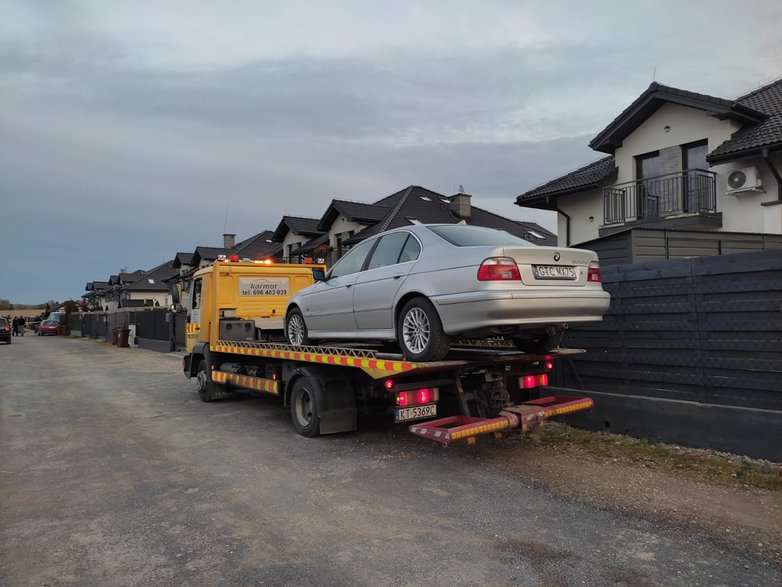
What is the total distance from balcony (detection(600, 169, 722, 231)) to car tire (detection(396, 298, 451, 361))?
10.4 m

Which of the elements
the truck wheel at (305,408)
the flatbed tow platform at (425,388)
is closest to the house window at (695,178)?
the flatbed tow platform at (425,388)

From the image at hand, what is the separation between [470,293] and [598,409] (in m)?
3.08

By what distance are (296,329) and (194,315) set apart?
3351 millimetres

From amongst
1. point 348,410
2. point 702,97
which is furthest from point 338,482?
point 702,97

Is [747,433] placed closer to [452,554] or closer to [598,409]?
[598,409]

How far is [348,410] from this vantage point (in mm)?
6762

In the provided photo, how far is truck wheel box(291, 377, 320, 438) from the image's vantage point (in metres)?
6.63

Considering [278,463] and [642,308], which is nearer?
[278,463]

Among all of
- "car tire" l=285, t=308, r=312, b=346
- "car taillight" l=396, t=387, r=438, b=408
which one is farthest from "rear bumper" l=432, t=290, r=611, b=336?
"car tire" l=285, t=308, r=312, b=346

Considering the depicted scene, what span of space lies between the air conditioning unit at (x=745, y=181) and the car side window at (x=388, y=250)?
33.1 feet

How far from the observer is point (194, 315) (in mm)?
10500

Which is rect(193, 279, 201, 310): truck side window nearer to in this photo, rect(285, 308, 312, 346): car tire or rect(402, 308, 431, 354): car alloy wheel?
rect(285, 308, 312, 346): car tire

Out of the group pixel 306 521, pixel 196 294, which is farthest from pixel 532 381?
pixel 196 294

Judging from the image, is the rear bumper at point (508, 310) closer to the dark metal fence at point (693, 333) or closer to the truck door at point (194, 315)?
the dark metal fence at point (693, 333)
